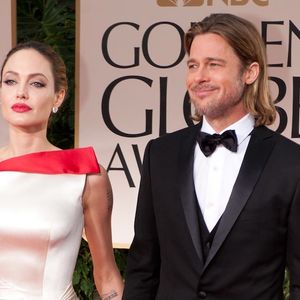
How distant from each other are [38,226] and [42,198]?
94mm

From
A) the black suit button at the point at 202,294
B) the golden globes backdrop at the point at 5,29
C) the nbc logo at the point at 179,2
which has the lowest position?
the black suit button at the point at 202,294

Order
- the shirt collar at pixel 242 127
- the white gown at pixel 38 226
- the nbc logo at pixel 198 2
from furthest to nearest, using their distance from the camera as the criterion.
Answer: the nbc logo at pixel 198 2, the white gown at pixel 38 226, the shirt collar at pixel 242 127

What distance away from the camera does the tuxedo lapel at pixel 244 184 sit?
234cm

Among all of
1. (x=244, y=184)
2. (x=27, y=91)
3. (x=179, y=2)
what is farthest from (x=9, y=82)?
(x=179, y=2)

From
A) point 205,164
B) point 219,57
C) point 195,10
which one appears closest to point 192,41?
point 219,57

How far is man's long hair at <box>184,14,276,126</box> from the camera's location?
95.9 inches

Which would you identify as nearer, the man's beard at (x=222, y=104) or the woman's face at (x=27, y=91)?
the man's beard at (x=222, y=104)

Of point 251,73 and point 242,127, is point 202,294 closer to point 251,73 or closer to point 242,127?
point 242,127

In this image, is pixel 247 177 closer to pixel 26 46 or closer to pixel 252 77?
pixel 252 77

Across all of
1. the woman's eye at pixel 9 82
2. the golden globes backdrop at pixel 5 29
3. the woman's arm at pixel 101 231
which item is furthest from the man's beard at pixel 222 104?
the golden globes backdrop at pixel 5 29

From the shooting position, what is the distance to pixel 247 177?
237 centimetres

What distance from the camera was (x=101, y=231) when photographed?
2705 mm

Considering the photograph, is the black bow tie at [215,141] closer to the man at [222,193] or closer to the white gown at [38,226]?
the man at [222,193]

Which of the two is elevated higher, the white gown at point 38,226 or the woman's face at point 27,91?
the woman's face at point 27,91
